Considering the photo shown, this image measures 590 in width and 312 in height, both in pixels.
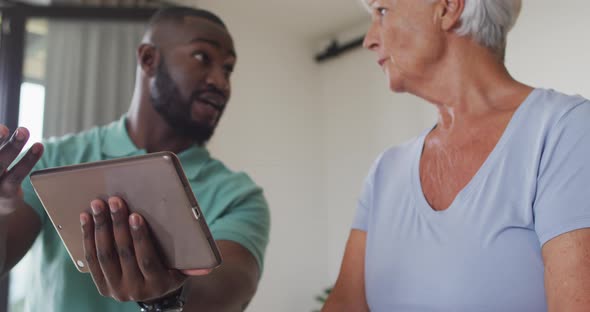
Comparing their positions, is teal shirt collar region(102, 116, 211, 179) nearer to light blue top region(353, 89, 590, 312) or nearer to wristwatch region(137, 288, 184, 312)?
wristwatch region(137, 288, 184, 312)

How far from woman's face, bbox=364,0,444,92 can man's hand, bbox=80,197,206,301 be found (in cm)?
52

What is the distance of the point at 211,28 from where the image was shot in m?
1.34

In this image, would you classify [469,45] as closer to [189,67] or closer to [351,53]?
[189,67]

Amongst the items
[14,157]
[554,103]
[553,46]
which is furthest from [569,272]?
[553,46]

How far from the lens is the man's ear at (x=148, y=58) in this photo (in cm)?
136

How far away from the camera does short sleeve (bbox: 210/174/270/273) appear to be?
1109 mm

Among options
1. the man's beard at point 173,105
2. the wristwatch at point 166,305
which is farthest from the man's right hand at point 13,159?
the man's beard at point 173,105

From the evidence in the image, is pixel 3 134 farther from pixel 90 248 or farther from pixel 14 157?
pixel 90 248

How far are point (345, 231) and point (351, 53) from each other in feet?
4.07

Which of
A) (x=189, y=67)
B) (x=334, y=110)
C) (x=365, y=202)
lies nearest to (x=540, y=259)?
(x=365, y=202)

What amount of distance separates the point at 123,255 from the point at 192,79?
28.4 inches

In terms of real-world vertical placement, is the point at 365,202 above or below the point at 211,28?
below

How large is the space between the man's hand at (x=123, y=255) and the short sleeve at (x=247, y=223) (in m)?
0.39

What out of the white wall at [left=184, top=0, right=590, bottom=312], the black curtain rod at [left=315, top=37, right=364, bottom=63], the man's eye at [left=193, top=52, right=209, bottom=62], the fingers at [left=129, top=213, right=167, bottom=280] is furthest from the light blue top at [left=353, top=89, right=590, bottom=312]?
the black curtain rod at [left=315, top=37, right=364, bottom=63]
